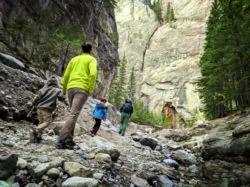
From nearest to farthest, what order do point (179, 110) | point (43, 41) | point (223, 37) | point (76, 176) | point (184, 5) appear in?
point (76, 176)
point (223, 37)
point (43, 41)
point (179, 110)
point (184, 5)

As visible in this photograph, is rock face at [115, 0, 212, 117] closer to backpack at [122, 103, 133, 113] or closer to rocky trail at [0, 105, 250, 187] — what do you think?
backpack at [122, 103, 133, 113]

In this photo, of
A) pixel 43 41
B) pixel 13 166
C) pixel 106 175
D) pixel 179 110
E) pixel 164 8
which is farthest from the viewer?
pixel 164 8

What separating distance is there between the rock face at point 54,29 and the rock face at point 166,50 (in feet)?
86.7

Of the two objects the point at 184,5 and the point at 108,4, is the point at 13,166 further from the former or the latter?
the point at 184,5

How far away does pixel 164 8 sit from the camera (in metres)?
82.5

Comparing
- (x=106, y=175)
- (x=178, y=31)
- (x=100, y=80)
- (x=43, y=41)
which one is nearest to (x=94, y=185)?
(x=106, y=175)

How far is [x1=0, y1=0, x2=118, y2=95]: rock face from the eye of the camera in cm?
1890

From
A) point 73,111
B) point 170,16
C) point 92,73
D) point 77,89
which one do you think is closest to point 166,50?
point 170,16

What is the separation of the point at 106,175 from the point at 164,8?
8990 cm

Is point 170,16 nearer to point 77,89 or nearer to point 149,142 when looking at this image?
point 149,142

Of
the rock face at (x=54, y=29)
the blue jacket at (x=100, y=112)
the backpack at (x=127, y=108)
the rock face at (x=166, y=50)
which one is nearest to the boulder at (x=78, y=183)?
the blue jacket at (x=100, y=112)

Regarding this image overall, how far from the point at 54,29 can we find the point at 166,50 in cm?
4960

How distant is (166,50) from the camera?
6725 centimetres

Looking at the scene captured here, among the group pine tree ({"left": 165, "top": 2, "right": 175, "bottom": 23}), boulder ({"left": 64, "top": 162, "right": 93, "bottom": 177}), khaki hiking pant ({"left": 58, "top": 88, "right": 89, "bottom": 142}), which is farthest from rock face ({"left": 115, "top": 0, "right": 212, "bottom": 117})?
boulder ({"left": 64, "top": 162, "right": 93, "bottom": 177})
